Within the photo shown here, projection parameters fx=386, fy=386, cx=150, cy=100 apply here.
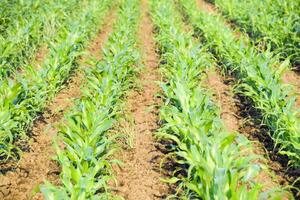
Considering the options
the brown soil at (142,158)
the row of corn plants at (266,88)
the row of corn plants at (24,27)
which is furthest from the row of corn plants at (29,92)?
the row of corn plants at (266,88)

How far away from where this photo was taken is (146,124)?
13.1 ft

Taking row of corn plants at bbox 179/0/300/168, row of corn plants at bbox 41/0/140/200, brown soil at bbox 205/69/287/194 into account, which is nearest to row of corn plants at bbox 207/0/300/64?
row of corn plants at bbox 179/0/300/168

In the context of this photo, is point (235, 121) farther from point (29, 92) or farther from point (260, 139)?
point (29, 92)

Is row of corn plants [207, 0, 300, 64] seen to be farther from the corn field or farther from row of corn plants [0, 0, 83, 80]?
row of corn plants [0, 0, 83, 80]

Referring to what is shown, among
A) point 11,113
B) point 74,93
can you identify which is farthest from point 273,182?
point 74,93

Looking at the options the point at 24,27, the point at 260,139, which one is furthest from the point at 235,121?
the point at 24,27

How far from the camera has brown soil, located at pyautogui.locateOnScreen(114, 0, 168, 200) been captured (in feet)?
9.70

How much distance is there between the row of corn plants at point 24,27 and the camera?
5077 mm

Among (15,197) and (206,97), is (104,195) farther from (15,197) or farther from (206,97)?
(206,97)

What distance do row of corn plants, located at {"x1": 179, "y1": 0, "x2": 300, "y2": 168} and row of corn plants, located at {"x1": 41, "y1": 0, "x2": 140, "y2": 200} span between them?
138 cm

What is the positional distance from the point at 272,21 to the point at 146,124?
4.28 m

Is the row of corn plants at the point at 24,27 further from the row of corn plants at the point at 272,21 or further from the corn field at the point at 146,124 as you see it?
the row of corn plants at the point at 272,21

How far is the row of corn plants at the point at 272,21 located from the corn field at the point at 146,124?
0.05 m

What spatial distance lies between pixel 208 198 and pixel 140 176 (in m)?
0.96
